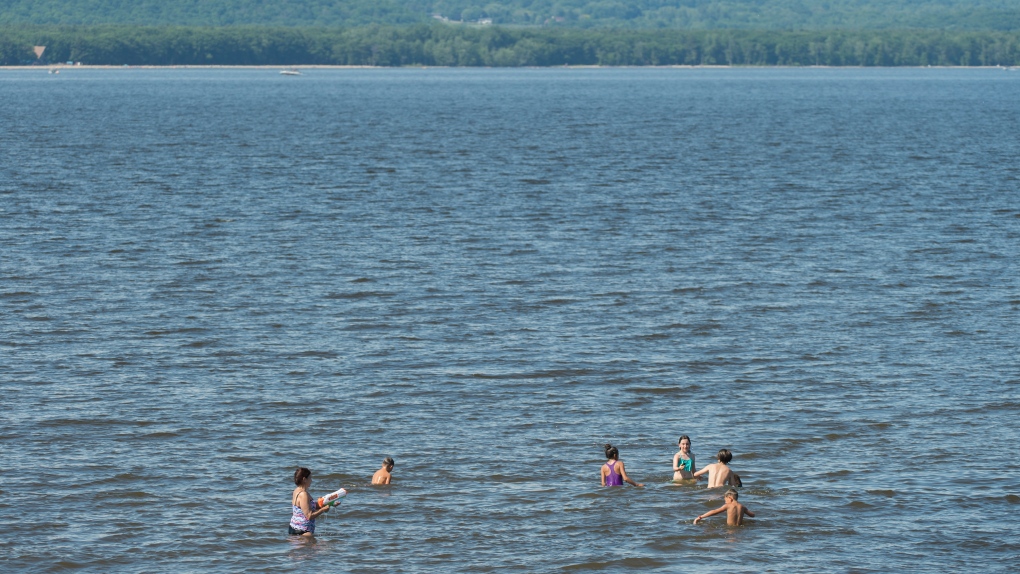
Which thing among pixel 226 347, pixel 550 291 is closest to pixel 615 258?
pixel 550 291

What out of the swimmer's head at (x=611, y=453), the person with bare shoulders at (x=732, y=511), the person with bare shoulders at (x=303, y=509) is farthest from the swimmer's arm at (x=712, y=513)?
the person with bare shoulders at (x=303, y=509)

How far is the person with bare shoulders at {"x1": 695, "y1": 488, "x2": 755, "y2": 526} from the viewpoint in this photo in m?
23.1

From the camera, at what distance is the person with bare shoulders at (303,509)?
22.5m

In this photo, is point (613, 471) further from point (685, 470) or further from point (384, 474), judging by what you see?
point (384, 474)

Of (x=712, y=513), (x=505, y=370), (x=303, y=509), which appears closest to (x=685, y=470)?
(x=712, y=513)

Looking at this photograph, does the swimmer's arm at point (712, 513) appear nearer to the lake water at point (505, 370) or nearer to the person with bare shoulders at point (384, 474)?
the lake water at point (505, 370)

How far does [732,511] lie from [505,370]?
11.3m

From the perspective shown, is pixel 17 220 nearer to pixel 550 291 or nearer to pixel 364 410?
pixel 550 291

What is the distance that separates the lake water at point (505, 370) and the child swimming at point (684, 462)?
419mm

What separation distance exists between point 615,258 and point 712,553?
27662 millimetres

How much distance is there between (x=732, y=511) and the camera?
75.8 ft

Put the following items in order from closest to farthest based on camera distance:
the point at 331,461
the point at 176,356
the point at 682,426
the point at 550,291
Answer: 1. the point at 331,461
2. the point at 682,426
3. the point at 176,356
4. the point at 550,291

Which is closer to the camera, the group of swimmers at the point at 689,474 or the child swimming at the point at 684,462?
the group of swimmers at the point at 689,474

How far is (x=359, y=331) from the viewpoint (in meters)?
37.8
